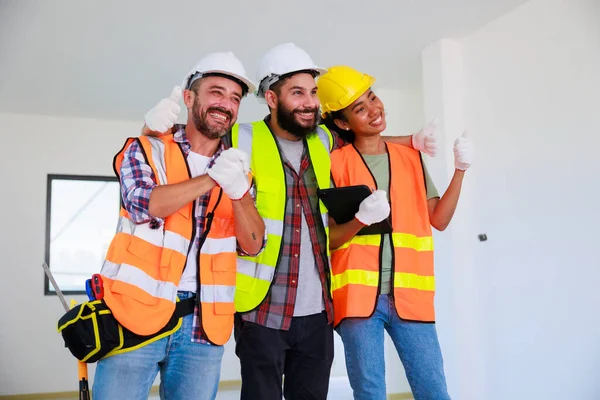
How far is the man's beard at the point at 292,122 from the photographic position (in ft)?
6.71

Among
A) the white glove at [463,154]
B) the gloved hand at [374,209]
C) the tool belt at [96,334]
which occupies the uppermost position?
the white glove at [463,154]

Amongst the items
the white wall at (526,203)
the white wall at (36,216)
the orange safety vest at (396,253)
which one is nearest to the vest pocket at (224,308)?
the orange safety vest at (396,253)

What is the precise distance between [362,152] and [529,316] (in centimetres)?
201

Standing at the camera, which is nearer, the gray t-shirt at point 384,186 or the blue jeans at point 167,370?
the blue jeans at point 167,370

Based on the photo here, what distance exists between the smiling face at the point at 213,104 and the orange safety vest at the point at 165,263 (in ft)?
0.38

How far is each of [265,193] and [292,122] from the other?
0.28m

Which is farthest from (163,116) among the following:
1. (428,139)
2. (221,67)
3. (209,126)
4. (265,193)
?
(428,139)

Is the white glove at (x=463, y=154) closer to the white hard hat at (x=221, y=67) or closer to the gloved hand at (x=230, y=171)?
the white hard hat at (x=221, y=67)

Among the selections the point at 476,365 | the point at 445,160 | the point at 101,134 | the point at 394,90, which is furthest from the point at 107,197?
the point at 476,365

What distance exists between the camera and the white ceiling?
12.4ft

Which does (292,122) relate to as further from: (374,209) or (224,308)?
(224,308)

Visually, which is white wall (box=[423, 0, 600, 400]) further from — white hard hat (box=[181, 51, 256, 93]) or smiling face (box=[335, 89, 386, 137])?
white hard hat (box=[181, 51, 256, 93])

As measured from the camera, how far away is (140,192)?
1.60m

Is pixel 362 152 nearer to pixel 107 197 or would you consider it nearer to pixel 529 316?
pixel 529 316
